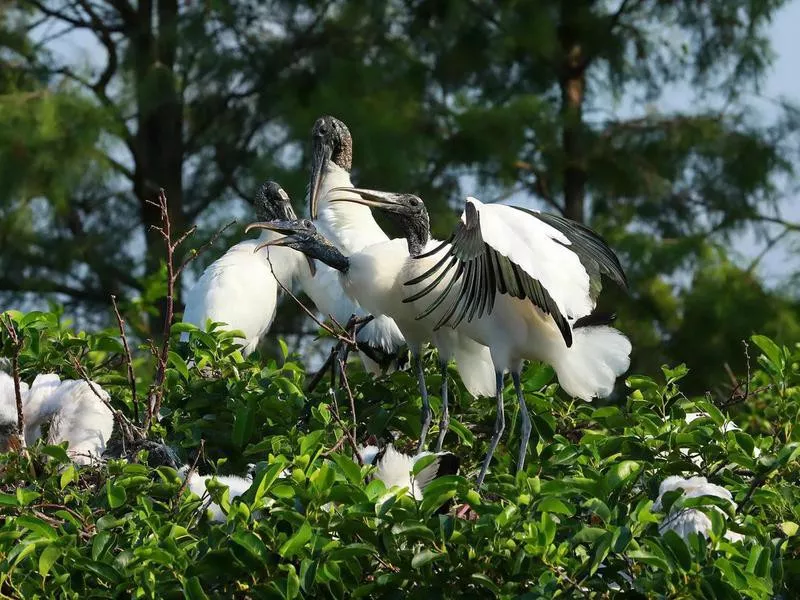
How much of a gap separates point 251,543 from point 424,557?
242 mm

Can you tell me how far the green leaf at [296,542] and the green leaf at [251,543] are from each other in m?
0.03

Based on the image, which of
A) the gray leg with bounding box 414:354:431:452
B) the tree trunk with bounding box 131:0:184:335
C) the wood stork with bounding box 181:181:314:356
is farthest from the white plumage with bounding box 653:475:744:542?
the tree trunk with bounding box 131:0:184:335

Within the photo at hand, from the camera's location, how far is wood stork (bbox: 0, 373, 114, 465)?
2.79 metres

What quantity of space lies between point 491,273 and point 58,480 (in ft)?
3.22

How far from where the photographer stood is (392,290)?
333 cm

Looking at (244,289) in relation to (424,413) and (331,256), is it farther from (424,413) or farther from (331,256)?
(424,413)

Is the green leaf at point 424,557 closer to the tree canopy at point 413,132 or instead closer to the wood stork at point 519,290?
the wood stork at point 519,290

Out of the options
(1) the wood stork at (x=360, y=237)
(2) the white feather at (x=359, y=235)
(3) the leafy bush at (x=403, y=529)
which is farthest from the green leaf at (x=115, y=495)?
(2) the white feather at (x=359, y=235)

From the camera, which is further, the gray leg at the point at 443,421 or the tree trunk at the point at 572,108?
the tree trunk at the point at 572,108

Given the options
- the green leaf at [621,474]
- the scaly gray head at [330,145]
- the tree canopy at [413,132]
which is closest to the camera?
the green leaf at [621,474]

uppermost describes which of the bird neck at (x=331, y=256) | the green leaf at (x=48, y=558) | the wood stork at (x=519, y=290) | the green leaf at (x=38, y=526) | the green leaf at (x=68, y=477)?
the wood stork at (x=519, y=290)

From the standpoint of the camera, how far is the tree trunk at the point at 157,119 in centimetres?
894

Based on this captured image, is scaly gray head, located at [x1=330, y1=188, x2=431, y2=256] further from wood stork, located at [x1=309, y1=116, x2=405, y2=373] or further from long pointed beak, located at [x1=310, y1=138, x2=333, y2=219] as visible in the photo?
long pointed beak, located at [x1=310, y1=138, x2=333, y2=219]

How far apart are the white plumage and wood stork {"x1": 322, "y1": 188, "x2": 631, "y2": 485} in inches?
17.3
